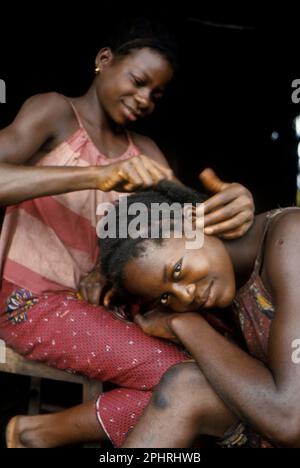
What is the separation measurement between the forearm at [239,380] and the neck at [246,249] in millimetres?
259

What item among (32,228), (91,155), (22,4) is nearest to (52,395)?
(32,228)

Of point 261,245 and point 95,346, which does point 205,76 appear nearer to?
point 261,245

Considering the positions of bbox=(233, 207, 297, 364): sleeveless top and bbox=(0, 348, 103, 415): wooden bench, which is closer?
bbox=(233, 207, 297, 364): sleeveless top

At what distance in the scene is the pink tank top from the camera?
5.80ft

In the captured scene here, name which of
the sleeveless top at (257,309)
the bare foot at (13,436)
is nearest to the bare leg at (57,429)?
the bare foot at (13,436)

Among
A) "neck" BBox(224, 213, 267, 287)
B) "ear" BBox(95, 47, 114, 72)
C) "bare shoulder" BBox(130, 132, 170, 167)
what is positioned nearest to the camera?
"neck" BBox(224, 213, 267, 287)

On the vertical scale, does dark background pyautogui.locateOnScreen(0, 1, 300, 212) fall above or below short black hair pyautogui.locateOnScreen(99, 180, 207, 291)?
above

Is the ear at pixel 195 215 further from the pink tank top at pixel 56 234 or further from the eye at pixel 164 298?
the pink tank top at pixel 56 234

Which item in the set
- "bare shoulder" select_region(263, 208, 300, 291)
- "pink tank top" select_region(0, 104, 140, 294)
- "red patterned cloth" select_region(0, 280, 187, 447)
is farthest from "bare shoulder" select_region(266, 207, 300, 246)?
"pink tank top" select_region(0, 104, 140, 294)

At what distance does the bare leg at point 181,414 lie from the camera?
1266mm

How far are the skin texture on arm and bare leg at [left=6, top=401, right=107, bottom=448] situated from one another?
0.37m

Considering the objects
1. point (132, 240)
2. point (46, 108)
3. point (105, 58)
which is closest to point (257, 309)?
point (132, 240)

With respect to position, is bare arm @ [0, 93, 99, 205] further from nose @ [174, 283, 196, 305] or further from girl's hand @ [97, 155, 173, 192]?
nose @ [174, 283, 196, 305]
